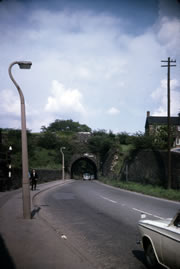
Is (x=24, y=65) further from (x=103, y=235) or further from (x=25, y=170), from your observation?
(x=103, y=235)

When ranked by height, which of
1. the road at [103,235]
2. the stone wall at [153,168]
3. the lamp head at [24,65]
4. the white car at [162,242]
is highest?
the lamp head at [24,65]

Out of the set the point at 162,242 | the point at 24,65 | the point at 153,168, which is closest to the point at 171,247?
the point at 162,242

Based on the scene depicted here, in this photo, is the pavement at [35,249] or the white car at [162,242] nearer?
the white car at [162,242]

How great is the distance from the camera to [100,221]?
1019cm

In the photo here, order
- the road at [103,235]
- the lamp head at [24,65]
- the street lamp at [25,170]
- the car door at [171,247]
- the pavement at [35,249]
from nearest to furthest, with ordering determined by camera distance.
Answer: the car door at [171,247], the pavement at [35,249], the road at [103,235], the street lamp at [25,170], the lamp head at [24,65]

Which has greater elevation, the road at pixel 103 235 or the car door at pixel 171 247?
the car door at pixel 171 247

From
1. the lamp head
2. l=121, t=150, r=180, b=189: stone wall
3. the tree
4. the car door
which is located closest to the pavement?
the car door

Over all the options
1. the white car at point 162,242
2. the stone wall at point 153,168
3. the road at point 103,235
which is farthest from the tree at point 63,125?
the white car at point 162,242

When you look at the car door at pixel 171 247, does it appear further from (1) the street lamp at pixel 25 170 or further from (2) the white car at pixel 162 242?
(1) the street lamp at pixel 25 170

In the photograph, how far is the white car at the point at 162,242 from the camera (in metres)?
4.34

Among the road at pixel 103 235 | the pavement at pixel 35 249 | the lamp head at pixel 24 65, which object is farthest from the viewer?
the lamp head at pixel 24 65

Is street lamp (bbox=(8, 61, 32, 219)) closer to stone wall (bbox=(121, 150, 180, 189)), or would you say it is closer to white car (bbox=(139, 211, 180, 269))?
white car (bbox=(139, 211, 180, 269))

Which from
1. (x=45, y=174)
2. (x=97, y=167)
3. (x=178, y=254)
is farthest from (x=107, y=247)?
(x=97, y=167)

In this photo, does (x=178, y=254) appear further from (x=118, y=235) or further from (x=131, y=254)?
(x=118, y=235)
